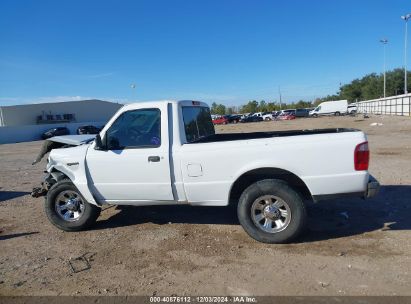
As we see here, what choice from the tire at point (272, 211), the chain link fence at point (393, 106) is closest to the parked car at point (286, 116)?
the chain link fence at point (393, 106)

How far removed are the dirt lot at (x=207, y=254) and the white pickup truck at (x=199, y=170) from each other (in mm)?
290

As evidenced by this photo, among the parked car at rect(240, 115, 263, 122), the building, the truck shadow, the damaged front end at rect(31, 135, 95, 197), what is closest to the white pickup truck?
the damaged front end at rect(31, 135, 95, 197)

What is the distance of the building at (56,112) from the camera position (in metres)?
57.6

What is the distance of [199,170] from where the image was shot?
17.8ft

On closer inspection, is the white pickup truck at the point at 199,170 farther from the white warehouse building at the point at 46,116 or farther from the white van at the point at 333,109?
the white van at the point at 333,109

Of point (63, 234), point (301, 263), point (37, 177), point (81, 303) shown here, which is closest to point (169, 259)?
point (81, 303)

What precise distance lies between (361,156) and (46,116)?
62653 mm

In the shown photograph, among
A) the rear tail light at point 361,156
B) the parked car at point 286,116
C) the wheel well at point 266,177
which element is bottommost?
the parked car at point 286,116

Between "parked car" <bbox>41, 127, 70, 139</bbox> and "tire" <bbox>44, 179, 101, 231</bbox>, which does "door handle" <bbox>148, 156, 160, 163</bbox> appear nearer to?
"tire" <bbox>44, 179, 101, 231</bbox>

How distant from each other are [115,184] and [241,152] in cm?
206

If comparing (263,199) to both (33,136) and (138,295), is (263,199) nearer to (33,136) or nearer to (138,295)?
(138,295)

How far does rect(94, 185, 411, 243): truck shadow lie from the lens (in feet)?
18.8

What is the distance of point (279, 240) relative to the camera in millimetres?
5227

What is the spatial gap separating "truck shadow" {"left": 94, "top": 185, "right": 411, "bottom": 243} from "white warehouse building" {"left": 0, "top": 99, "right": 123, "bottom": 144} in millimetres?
46509
